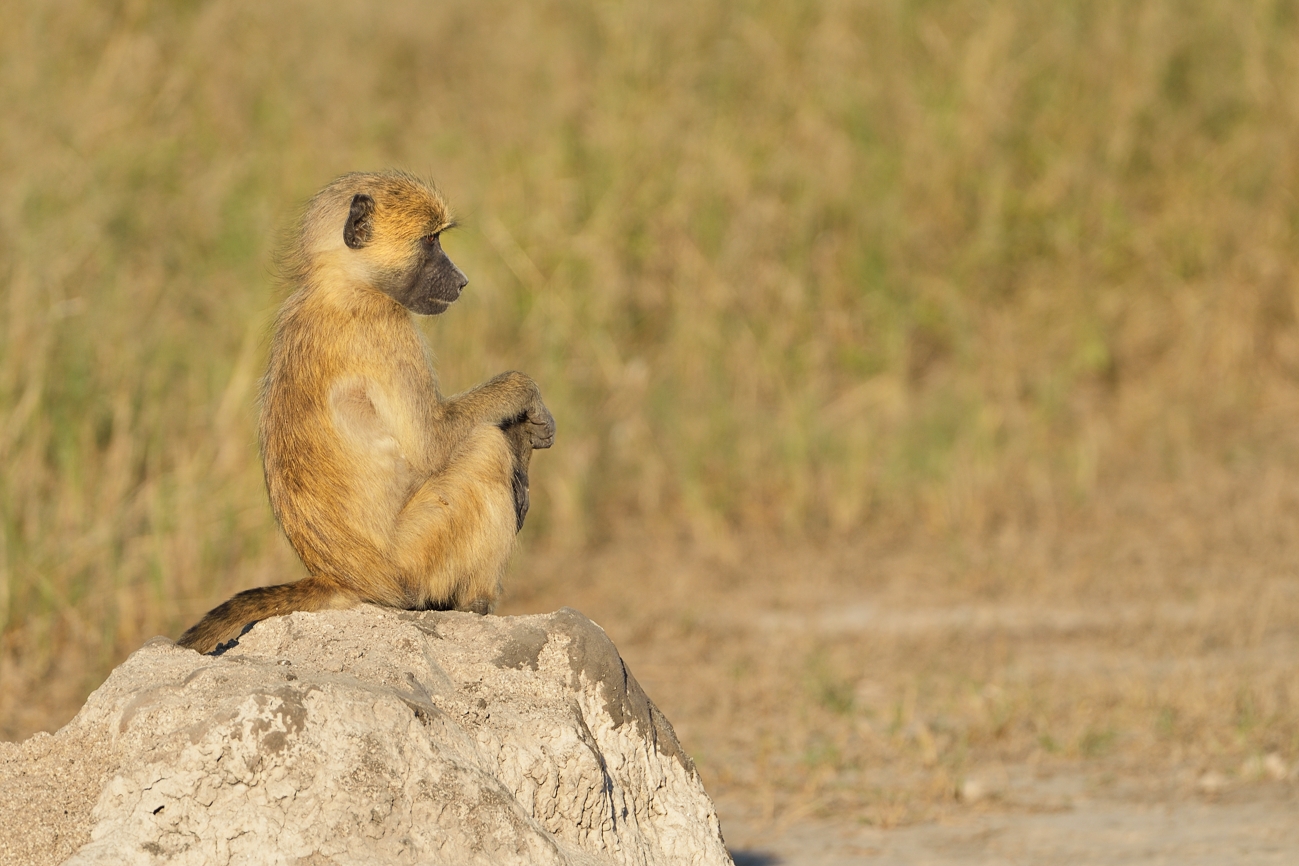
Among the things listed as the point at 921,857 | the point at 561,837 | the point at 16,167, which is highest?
the point at 16,167

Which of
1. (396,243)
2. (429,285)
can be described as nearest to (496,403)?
(429,285)

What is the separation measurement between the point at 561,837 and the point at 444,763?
420mm

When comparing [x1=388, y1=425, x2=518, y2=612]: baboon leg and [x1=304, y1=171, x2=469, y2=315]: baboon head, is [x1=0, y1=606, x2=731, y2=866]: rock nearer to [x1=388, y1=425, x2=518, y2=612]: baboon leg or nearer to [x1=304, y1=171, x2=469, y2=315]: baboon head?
[x1=388, y1=425, x2=518, y2=612]: baboon leg

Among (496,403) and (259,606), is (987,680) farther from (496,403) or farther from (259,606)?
(259,606)

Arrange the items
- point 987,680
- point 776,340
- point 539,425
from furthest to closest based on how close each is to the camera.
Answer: point 776,340 → point 987,680 → point 539,425

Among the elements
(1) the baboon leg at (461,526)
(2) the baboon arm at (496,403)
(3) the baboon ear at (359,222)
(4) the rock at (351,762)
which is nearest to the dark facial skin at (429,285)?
(3) the baboon ear at (359,222)

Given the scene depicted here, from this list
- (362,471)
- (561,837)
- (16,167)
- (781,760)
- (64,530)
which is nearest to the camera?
(561,837)

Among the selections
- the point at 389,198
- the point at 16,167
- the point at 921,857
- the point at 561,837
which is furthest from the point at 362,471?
the point at 16,167

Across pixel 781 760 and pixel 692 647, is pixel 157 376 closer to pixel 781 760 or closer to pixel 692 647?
pixel 692 647

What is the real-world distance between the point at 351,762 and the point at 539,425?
1.53 m

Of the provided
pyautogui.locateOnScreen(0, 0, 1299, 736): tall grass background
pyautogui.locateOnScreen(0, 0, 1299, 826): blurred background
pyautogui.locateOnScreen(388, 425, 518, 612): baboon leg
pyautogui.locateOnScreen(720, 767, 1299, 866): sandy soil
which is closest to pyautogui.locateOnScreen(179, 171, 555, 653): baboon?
pyautogui.locateOnScreen(388, 425, 518, 612): baboon leg

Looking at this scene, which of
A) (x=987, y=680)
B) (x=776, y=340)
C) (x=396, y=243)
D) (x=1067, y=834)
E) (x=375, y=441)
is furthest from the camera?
(x=776, y=340)

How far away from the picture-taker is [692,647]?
802 centimetres

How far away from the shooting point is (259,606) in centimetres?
436
